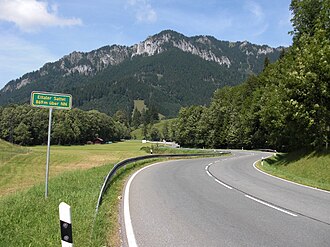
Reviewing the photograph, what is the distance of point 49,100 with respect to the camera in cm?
1073

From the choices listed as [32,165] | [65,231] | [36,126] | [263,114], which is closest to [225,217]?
[65,231]

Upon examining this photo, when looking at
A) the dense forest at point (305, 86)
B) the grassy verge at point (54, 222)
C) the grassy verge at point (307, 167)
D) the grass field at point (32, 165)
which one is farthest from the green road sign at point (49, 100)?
the dense forest at point (305, 86)

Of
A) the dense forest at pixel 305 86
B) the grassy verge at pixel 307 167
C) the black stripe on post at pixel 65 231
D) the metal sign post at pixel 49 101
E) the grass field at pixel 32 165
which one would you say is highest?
the dense forest at pixel 305 86

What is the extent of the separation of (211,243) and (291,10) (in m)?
36.0

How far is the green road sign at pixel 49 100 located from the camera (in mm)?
10615

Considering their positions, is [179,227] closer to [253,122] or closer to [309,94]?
[309,94]

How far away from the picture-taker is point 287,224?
8.09 m

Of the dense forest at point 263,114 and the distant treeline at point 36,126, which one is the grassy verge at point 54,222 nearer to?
the dense forest at point 263,114

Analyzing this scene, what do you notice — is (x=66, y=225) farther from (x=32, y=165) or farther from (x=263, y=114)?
(x=32, y=165)

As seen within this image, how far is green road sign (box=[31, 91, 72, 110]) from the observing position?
10615 millimetres

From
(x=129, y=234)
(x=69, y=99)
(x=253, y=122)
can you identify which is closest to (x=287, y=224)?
(x=129, y=234)

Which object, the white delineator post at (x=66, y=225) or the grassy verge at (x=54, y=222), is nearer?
the white delineator post at (x=66, y=225)

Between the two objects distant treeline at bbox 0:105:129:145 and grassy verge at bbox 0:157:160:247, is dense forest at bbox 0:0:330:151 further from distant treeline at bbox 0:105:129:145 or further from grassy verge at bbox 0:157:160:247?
grassy verge at bbox 0:157:160:247

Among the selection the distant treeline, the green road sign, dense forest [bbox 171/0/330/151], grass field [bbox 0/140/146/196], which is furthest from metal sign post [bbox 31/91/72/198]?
the distant treeline
